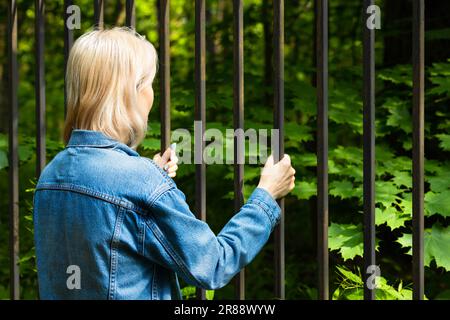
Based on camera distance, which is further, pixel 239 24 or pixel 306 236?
pixel 306 236

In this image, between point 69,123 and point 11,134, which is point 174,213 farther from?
point 11,134

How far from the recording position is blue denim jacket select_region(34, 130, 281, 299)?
69.2 inches

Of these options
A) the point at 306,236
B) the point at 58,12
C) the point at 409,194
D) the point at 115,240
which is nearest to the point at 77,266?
the point at 115,240

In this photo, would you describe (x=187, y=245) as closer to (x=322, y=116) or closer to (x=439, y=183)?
(x=322, y=116)

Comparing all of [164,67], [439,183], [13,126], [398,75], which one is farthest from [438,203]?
[13,126]

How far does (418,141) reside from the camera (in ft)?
7.53

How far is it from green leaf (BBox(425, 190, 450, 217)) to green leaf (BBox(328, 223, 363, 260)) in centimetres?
31

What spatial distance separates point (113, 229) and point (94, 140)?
25 cm

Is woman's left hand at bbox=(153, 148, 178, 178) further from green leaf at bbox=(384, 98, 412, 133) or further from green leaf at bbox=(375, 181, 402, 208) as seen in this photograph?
green leaf at bbox=(384, 98, 412, 133)

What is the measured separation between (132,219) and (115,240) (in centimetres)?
7

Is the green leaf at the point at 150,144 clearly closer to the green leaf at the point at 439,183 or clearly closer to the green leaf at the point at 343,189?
the green leaf at the point at 343,189

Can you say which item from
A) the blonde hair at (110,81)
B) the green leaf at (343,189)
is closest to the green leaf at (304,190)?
the green leaf at (343,189)

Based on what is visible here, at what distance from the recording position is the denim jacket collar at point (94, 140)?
71.6 inches

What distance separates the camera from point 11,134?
2799mm
